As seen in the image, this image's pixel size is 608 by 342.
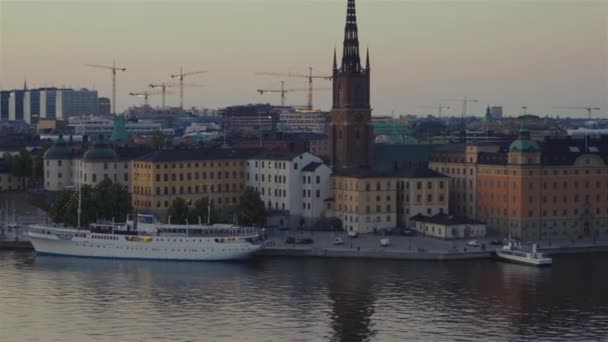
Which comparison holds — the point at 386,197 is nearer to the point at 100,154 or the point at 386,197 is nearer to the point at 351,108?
the point at 351,108

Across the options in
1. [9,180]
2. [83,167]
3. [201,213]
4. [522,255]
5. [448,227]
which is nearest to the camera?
[522,255]

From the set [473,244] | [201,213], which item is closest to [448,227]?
[473,244]

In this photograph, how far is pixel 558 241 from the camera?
81500 mm

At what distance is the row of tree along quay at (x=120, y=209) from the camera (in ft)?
269

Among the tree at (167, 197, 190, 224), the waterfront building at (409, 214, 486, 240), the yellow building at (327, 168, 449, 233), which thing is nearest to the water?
the tree at (167, 197, 190, 224)

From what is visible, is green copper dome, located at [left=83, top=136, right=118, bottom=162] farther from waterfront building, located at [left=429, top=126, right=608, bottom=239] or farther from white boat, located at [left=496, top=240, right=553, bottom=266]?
white boat, located at [left=496, top=240, right=553, bottom=266]

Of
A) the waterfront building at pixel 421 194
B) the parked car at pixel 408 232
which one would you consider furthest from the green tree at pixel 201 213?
the waterfront building at pixel 421 194

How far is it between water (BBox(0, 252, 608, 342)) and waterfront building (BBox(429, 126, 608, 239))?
698 centimetres

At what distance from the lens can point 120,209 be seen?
8425cm

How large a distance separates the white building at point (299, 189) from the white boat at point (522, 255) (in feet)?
51.8

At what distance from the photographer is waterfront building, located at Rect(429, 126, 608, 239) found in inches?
3248

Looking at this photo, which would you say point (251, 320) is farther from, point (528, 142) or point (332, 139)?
point (332, 139)

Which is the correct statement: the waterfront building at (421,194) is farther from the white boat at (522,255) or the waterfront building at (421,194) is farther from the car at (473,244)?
the white boat at (522,255)

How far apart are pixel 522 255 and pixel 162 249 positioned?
2057 cm
